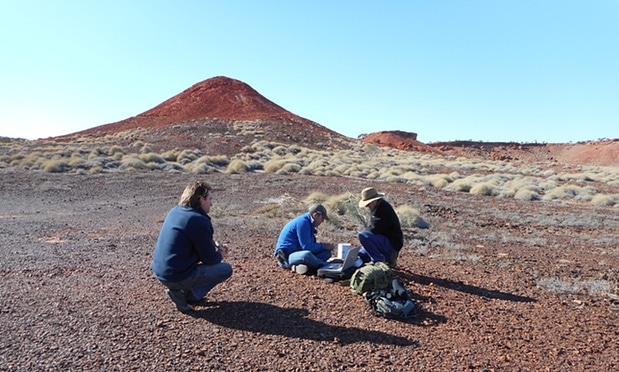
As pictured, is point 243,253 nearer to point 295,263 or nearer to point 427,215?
point 295,263

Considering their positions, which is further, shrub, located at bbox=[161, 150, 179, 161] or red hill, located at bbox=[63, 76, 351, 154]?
red hill, located at bbox=[63, 76, 351, 154]

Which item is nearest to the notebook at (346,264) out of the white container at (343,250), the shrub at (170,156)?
the white container at (343,250)

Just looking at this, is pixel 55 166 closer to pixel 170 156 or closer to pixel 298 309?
pixel 170 156

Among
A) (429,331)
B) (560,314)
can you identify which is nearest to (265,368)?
(429,331)

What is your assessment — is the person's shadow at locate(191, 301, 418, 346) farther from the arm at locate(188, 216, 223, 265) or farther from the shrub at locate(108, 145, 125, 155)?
the shrub at locate(108, 145, 125, 155)

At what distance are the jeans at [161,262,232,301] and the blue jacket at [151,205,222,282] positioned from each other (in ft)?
0.21

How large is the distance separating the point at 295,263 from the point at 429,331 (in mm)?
2252

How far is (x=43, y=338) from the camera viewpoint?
4.36 meters

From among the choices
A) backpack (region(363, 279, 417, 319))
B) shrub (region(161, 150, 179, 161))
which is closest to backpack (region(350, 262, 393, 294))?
backpack (region(363, 279, 417, 319))

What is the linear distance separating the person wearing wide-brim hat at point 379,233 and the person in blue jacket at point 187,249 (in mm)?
2439

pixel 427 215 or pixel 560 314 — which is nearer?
pixel 560 314

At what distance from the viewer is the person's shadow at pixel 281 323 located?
15.1ft

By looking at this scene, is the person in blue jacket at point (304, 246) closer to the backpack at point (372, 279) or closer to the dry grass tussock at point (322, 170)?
the backpack at point (372, 279)

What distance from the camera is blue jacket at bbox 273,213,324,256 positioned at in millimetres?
6574
